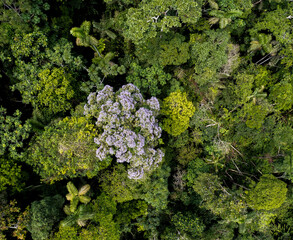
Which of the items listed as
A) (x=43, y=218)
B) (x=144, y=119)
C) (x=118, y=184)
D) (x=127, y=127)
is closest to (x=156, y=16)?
(x=144, y=119)

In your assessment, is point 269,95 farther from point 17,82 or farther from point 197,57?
point 17,82

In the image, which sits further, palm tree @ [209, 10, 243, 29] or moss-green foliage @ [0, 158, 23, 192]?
palm tree @ [209, 10, 243, 29]

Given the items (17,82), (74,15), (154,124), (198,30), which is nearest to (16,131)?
(17,82)

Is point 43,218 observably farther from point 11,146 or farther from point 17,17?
point 17,17

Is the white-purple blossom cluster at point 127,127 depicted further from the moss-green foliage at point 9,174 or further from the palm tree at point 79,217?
the moss-green foliage at point 9,174

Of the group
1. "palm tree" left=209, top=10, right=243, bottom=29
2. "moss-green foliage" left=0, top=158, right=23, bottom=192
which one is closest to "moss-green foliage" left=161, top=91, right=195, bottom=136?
"palm tree" left=209, top=10, right=243, bottom=29

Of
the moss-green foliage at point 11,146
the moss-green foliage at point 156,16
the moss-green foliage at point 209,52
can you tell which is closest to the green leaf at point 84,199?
the moss-green foliage at point 11,146

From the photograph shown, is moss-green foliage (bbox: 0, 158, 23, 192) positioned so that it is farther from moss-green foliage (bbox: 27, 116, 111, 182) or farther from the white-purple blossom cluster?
the white-purple blossom cluster
